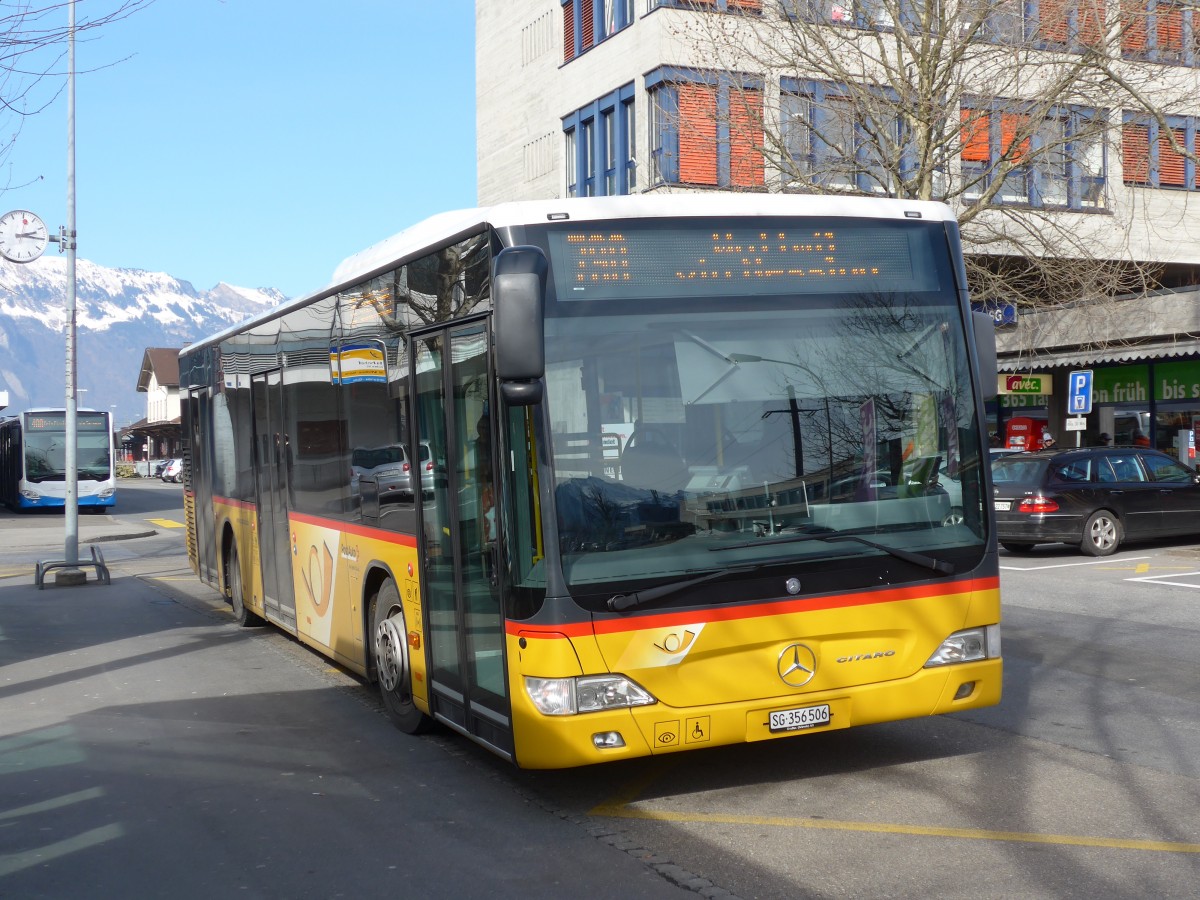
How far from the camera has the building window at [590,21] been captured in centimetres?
3350

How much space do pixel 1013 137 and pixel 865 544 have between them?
59.7 feet

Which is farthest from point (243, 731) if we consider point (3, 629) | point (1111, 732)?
point (3, 629)

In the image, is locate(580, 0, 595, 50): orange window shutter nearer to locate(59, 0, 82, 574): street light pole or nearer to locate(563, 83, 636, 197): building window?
locate(563, 83, 636, 197): building window

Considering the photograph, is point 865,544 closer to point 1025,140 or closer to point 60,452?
point 1025,140

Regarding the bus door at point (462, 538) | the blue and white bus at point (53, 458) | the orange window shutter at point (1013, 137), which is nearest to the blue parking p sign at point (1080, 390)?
the orange window shutter at point (1013, 137)

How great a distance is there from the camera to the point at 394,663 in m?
8.05

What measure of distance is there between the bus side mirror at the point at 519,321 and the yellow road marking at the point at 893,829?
1982 mm

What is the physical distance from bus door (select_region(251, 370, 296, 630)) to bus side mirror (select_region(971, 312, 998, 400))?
5.78 meters

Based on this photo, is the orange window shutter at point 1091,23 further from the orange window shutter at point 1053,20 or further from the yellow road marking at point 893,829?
the yellow road marking at point 893,829

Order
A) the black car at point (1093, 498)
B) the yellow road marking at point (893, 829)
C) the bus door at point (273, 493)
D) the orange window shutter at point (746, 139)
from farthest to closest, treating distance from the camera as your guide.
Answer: the orange window shutter at point (746, 139) < the black car at point (1093, 498) < the bus door at point (273, 493) < the yellow road marking at point (893, 829)

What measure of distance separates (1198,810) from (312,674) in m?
6.71

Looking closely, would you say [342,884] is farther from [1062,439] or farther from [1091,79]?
[1062,439]

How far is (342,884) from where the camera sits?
17.4 feet

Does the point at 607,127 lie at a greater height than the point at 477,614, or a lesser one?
greater
